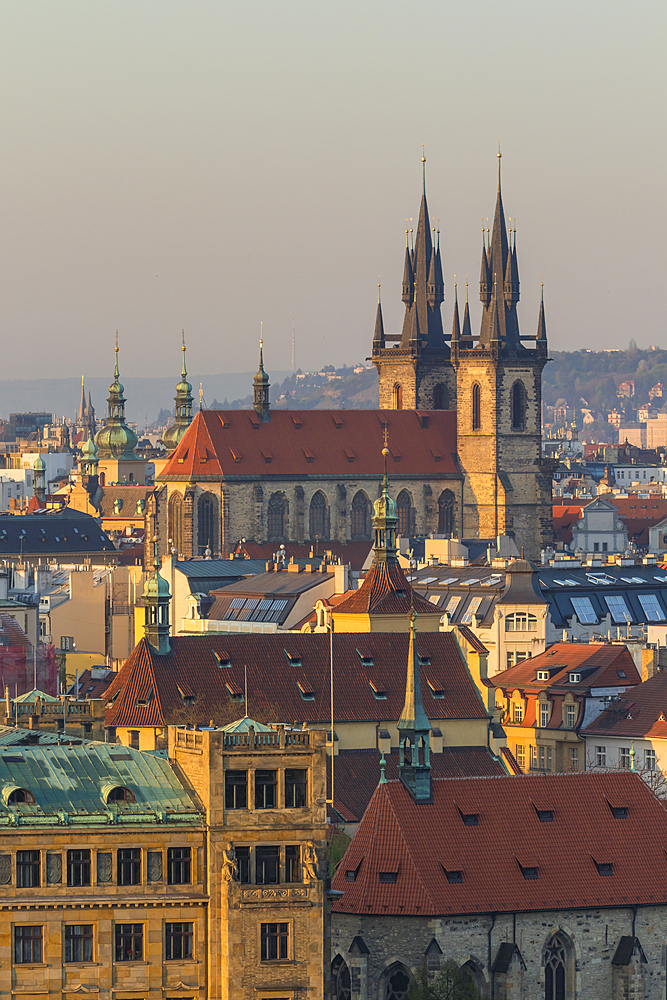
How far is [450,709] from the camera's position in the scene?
130500 mm

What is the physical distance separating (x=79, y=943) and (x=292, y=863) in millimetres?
6334

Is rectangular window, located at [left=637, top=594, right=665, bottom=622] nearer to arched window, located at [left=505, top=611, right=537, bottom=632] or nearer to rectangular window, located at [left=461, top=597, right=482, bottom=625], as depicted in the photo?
rectangular window, located at [left=461, top=597, right=482, bottom=625]

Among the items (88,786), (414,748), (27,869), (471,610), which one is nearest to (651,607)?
(471,610)

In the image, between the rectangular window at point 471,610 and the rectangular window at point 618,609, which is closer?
the rectangular window at point 471,610

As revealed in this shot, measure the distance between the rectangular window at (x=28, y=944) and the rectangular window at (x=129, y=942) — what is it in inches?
86.4

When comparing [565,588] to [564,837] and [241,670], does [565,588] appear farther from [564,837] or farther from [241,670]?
[564,837]

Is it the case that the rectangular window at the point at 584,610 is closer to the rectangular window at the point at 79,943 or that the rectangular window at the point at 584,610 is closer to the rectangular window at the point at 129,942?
the rectangular window at the point at 129,942

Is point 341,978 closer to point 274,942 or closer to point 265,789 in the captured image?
point 274,942

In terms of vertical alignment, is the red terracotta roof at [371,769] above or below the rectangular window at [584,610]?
below

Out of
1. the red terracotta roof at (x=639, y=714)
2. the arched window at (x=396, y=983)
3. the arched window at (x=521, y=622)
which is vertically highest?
the arched window at (x=521, y=622)

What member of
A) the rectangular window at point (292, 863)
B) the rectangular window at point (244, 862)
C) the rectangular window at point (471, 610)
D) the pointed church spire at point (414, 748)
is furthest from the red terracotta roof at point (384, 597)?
→ the rectangular window at point (244, 862)

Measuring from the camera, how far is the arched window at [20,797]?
272 feet

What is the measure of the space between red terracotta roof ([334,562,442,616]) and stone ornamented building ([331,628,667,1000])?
41.0 m

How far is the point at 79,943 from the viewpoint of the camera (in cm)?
8231
